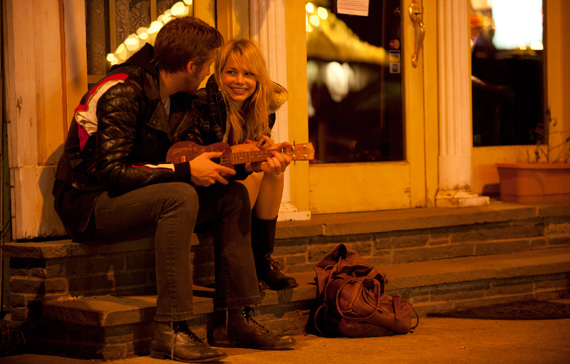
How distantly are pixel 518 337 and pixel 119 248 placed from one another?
2064mm

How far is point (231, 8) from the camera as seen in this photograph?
15.9ft

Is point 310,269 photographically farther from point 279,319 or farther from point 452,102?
point 452,102

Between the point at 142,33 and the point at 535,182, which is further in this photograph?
the point at 535,182

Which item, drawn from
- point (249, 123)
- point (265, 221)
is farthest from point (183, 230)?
point (249, 123)

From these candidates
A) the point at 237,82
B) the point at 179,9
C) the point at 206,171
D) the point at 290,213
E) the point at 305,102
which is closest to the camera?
the point at 206,171

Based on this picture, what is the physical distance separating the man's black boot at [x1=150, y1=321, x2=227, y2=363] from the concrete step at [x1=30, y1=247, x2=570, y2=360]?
7.4 inches

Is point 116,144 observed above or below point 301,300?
above

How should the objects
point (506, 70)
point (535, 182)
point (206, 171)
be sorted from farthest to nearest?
point (506, 70) → point (535, 182) → point (206, 171)

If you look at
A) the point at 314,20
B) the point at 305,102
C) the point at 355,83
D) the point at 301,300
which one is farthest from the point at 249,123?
the point at 355,83

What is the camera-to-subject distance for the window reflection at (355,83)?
17.6ft

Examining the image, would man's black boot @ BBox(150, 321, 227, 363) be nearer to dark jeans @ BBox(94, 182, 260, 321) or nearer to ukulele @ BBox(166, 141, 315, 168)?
dark jeans @ BBox(94, 182, 260, 321)

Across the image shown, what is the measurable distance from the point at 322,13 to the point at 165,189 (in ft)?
8.07

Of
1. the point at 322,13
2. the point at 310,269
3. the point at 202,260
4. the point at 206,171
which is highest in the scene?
the point at 322,13

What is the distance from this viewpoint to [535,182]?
574 cm
